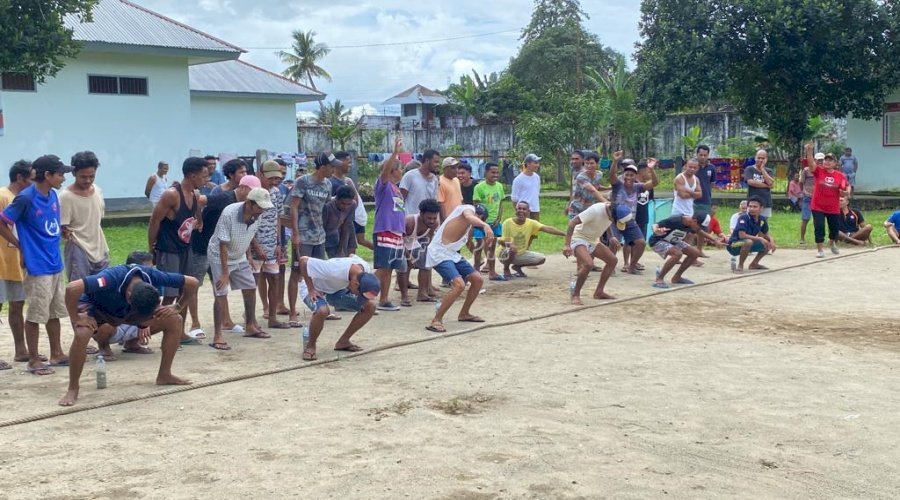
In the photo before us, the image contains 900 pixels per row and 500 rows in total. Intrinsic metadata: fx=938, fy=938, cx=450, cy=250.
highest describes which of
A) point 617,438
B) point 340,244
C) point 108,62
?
point 108,62

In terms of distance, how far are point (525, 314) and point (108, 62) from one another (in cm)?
1752

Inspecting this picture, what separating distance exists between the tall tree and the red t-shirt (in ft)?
37.0

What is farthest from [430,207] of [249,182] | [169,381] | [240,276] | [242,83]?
[242,83]

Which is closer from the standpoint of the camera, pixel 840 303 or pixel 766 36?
pixel 840 303

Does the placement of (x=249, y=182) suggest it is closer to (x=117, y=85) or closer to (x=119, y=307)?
(x=119, y=307)

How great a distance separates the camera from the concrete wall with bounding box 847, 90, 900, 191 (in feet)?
92.4

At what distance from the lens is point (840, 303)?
10.9 m

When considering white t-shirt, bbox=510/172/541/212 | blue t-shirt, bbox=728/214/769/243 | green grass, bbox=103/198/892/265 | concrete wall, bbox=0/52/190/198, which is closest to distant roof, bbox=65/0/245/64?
concrete wall, bbox=0/52/190/198

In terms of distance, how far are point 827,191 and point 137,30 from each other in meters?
17.6

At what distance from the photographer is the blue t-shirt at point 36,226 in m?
7.37

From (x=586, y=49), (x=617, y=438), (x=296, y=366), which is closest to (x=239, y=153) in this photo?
(x=296, y=366)

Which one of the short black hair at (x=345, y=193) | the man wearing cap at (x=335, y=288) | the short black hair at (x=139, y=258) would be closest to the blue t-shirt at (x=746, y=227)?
the short black hair at (x=345, y=193)

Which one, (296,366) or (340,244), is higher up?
(340,244)

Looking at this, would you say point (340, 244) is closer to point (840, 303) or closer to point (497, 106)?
point (840, 303)
